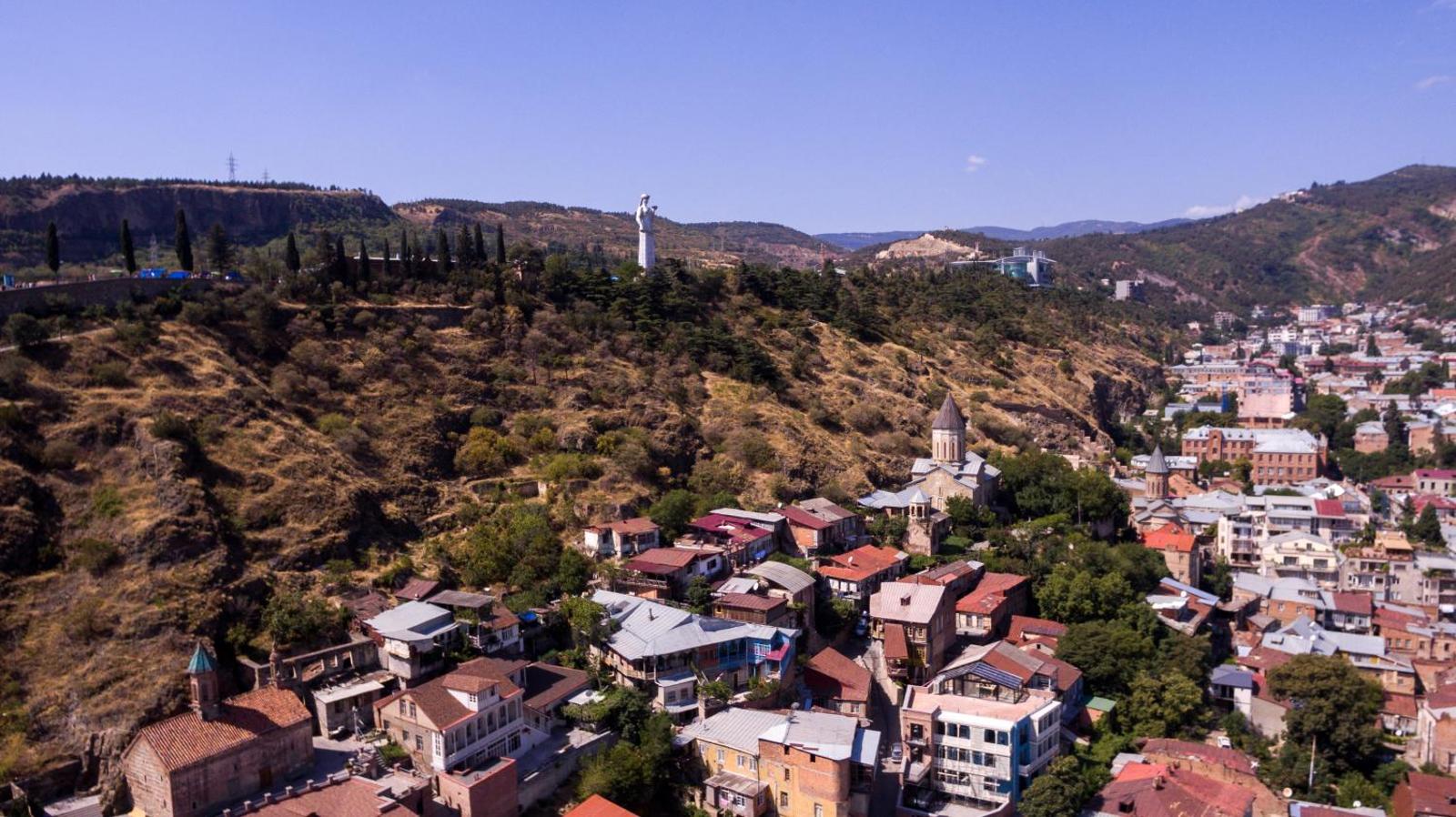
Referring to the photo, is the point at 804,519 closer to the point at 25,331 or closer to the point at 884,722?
the point at 884,722

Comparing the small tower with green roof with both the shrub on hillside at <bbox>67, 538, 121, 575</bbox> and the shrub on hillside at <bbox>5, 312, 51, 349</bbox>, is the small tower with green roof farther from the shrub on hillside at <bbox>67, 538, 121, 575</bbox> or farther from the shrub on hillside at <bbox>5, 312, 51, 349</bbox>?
the shrub on hillside at <bbox>5, 312, 51, 349</bbox>

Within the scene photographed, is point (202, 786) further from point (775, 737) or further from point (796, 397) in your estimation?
point (796, 397)

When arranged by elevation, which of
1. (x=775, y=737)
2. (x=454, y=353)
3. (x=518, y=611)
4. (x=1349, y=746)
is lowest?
Answer: (x=1349, y=746)

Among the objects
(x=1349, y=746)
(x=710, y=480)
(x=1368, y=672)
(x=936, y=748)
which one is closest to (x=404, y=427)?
(x=710, y=480)

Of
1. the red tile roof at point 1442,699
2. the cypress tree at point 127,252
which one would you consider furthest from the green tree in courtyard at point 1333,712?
the cypress tree at point 127,252

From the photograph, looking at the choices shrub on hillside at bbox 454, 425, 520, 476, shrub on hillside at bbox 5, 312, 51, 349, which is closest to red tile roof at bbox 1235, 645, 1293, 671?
shrub on hillside at bbox 454, 425, 520, 476

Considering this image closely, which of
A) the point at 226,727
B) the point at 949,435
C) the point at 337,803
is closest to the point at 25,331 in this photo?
the point at 226,727
